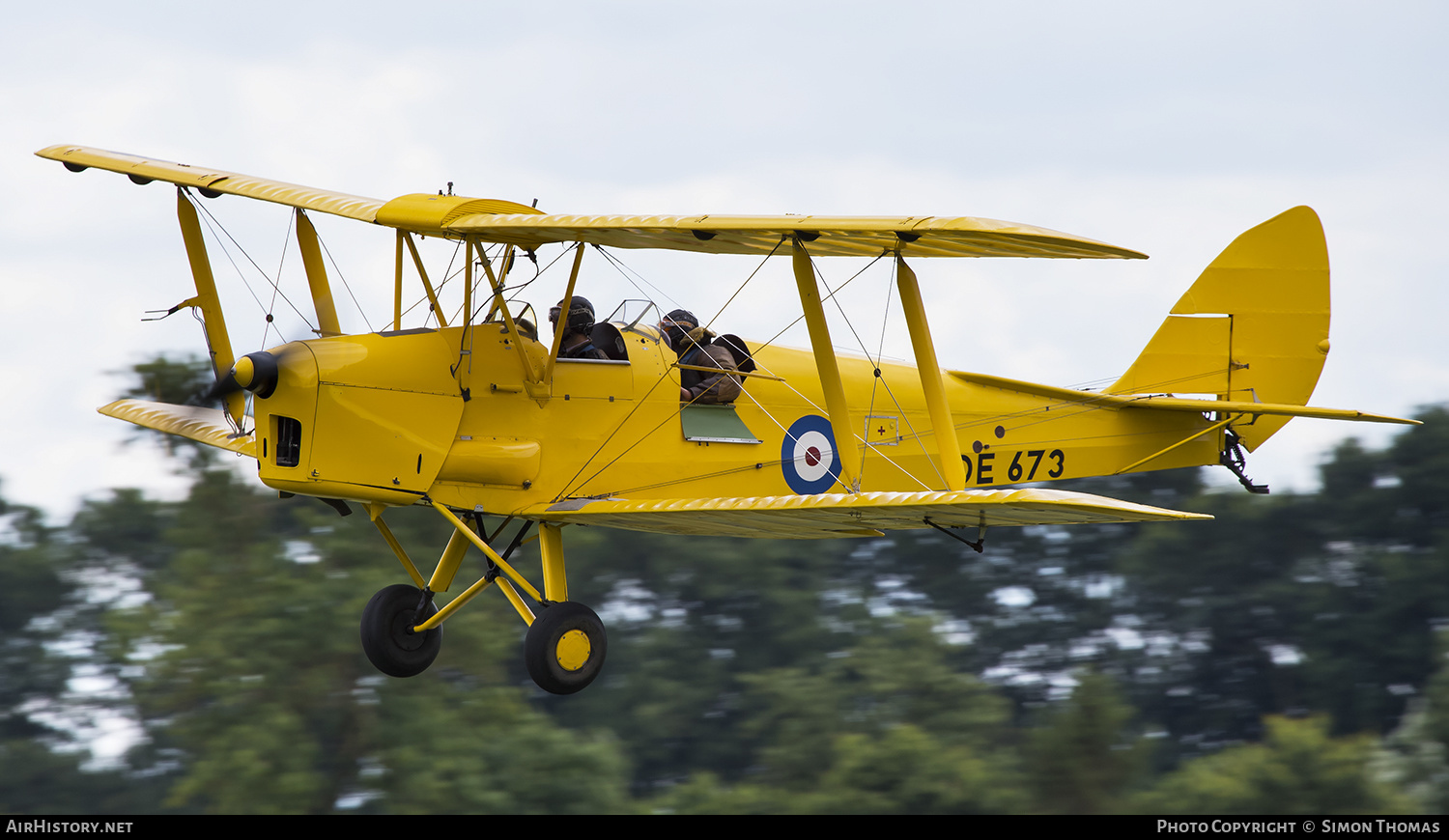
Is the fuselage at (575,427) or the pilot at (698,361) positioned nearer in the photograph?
the fuselage at (575,427)

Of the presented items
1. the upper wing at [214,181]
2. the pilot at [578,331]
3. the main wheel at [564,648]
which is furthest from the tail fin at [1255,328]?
the upper wing at [214,181]

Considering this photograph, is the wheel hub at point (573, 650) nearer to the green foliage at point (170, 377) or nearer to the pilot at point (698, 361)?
the pilot at point (698, 361)

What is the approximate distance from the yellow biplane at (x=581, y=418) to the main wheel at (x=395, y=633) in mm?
15

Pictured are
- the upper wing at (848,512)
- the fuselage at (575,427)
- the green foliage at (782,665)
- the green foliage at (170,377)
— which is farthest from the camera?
the green foliage at (782,665)

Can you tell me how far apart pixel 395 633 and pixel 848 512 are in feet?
11.8

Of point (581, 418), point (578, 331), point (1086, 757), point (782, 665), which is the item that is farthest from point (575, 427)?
point (782, 665)

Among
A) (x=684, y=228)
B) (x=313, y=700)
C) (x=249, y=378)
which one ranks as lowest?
(x=313, y=700)

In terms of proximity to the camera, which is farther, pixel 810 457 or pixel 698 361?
pixel 810 457

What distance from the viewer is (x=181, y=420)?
467 inches

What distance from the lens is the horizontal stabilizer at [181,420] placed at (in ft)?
37.3

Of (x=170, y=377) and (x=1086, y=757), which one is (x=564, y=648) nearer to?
(x=170, y=377)

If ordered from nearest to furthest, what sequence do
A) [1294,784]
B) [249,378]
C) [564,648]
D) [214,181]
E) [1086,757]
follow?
[249,378] → [564,648] → [214,181] → [1294,784] → [1086,757]

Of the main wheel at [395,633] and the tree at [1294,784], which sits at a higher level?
the main wheel at [395,633]

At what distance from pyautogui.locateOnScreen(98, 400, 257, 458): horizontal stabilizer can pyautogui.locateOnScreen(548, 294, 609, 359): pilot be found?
2.58 meters
